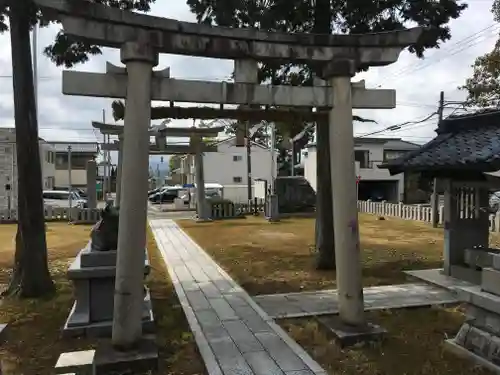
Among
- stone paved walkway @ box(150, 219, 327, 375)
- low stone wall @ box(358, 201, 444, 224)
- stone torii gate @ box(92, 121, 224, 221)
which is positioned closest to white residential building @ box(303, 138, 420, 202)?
low stone wall @ box(358, 201, 444, 224)

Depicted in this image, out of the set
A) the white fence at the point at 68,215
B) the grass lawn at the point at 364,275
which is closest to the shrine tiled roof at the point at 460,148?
the grass lawn at the point at 364,275

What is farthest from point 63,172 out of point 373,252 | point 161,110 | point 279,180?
point 161,110

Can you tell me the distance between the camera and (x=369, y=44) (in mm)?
5945

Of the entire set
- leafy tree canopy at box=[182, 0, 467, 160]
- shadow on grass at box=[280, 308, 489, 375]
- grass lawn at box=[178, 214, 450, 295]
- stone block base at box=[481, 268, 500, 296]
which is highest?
leafy tree canopy at box=[182, 0, 467, 160]

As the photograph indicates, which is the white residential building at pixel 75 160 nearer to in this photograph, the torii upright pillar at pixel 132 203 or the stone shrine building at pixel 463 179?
the stone shrine building at pixel 463 179

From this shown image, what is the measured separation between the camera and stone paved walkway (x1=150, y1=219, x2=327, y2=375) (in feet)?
15.9

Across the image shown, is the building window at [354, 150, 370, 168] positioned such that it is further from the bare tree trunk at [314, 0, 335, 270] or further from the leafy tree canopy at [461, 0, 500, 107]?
the bare tree trunk at [314, 0, 335, 270]

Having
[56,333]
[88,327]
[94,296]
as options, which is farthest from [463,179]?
[56,333]

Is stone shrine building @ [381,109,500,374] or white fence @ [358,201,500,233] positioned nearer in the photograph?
stone shrine building @ [381,109,500,374]

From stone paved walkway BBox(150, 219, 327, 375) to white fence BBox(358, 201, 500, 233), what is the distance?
12.8 metres

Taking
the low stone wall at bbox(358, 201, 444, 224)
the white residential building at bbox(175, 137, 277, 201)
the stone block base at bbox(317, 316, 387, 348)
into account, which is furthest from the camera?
the white residential building at bbox(175, 137, 277, 201)

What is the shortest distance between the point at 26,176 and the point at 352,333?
6.23 metres

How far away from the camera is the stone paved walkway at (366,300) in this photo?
22.9ft

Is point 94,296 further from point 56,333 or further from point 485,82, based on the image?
point 485,82
